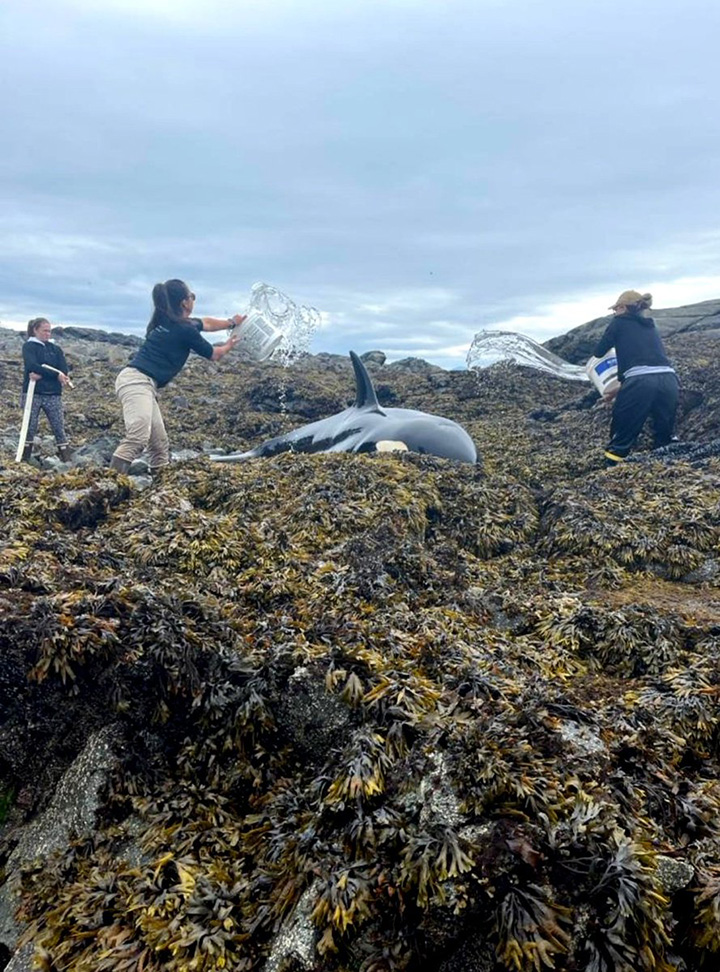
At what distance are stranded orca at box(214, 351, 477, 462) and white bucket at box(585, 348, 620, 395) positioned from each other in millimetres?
2398

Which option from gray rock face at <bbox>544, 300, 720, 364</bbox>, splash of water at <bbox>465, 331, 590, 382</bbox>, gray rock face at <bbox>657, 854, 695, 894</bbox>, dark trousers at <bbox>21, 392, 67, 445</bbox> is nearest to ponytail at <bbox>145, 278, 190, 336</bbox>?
dark trousers at <bbox>21, 392, 67, 445</bbox>

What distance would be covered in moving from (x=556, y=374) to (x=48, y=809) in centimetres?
1405

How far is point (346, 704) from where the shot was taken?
9.95ft

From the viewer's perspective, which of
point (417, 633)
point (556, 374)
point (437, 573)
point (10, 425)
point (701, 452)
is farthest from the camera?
point (556, 374)

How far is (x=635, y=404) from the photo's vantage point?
8656mm

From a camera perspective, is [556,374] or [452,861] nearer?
[452,861]

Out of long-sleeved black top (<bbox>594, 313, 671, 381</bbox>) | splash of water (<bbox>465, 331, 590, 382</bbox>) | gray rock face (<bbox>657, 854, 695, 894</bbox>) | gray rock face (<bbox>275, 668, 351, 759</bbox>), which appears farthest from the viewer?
splash of water (<bbox>465, 331, 590, 382</bbox>)

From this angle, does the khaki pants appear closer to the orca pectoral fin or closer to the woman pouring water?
the woman pouring water

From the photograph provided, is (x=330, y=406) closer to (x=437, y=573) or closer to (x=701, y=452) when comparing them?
(x=701, y=452)

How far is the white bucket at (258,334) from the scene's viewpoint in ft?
25.9

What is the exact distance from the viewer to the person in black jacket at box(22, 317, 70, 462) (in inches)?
408

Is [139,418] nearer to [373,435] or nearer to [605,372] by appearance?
[373,435]

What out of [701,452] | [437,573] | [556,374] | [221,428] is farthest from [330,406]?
[437,573]

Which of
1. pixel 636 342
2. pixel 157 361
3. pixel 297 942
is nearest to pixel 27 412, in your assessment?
pixel 157 361
